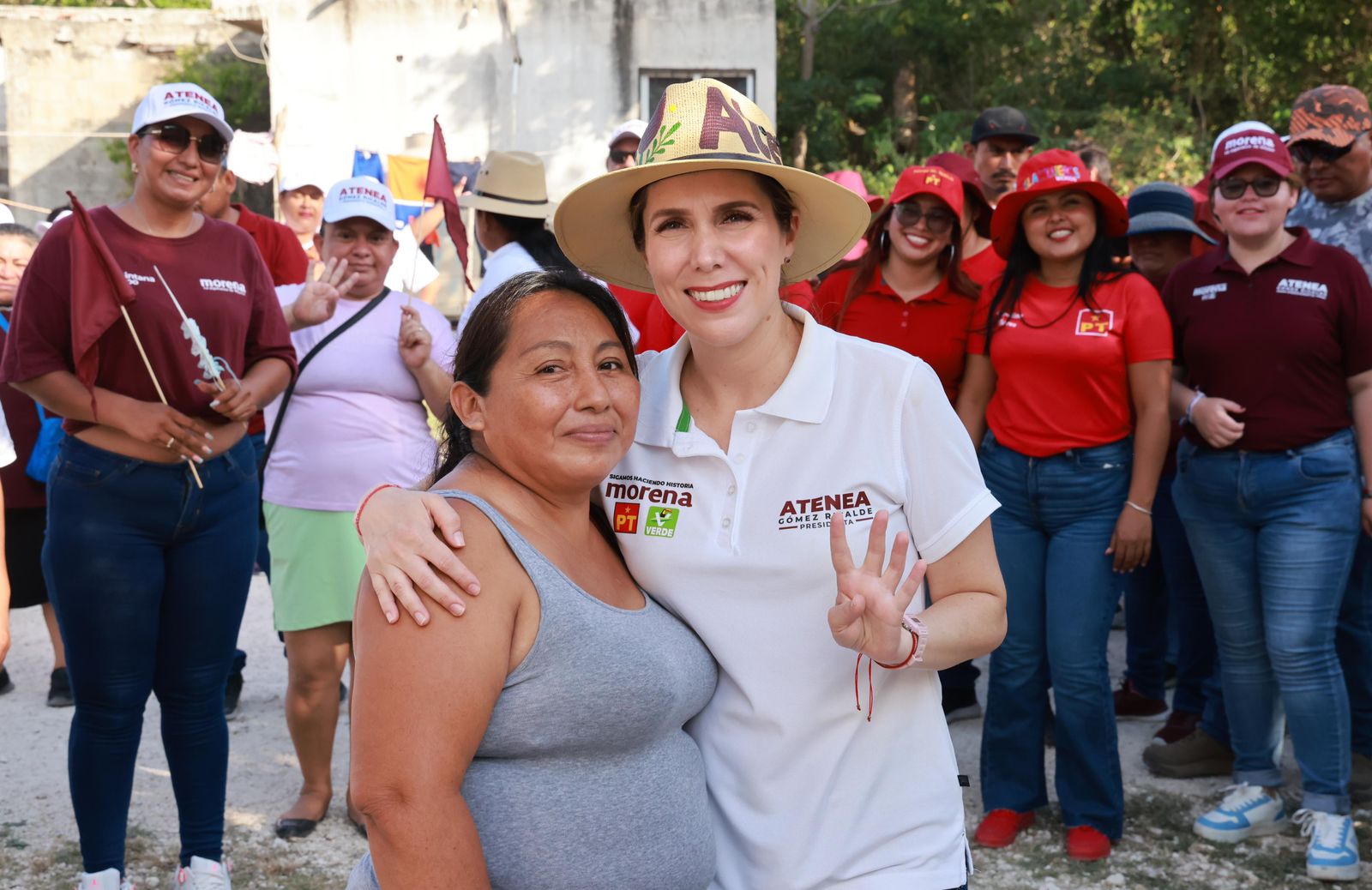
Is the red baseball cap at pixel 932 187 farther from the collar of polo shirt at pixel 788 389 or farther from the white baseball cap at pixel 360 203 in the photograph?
the collar of polo shirt at pixel 788 389

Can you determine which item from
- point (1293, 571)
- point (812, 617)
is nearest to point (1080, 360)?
point (1293, 571)

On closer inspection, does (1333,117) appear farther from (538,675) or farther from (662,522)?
(538,675)

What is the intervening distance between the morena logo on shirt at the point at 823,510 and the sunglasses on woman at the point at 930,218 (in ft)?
9.81

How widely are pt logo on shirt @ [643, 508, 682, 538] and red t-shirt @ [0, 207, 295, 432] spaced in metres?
2.19

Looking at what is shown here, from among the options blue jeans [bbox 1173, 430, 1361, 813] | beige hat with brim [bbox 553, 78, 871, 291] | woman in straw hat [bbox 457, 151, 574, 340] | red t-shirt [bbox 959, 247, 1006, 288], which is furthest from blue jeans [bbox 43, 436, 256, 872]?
blue jeans [bbox 1173, 430, 1361, 813]

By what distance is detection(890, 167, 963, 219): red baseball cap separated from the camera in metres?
4.99

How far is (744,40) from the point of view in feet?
48.6

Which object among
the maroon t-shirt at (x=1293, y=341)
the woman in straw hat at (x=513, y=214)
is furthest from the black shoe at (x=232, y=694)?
the maroon t-shirt at (x=1293, y=341)

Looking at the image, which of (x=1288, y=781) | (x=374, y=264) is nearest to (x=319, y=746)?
(x=374, y=264)

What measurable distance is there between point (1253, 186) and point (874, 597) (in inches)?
129

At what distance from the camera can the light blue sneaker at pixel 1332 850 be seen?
4367mm

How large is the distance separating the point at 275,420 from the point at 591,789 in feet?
10.6

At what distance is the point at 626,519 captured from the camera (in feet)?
7.84

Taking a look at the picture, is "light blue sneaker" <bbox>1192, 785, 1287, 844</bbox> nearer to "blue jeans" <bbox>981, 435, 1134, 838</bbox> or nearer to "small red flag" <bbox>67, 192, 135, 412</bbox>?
"blue jeans" <bbox>981, 435, 1134, 838</bbox>
